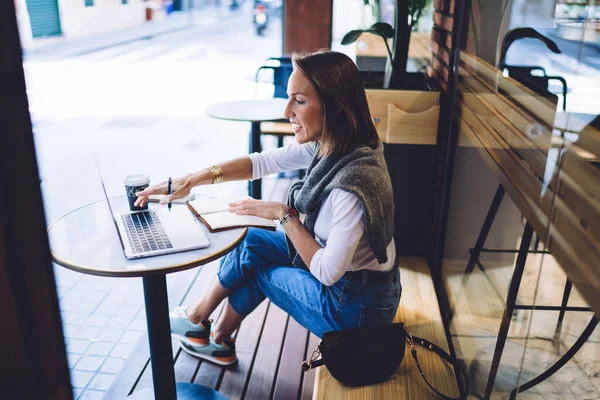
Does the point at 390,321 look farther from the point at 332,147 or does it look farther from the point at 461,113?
the point at 461,113

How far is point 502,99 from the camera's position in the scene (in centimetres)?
175

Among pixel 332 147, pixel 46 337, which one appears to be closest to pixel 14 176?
pixel 46 337

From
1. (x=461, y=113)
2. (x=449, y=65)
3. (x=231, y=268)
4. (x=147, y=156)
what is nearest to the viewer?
(x=231, y=268)

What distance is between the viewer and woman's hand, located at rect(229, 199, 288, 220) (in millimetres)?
1765

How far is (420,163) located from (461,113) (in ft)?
1.52

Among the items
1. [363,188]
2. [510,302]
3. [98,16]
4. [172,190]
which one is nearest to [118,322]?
[172,190]

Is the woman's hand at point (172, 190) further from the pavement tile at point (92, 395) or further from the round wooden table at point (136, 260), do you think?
the pavement tile at point (92, 395)

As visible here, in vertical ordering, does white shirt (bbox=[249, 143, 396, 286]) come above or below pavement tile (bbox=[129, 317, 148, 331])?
above

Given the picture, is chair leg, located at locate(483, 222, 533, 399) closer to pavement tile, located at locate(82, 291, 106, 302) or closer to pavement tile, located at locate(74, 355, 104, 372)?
pavement tile, located at locate(74, 355, 104, 372)

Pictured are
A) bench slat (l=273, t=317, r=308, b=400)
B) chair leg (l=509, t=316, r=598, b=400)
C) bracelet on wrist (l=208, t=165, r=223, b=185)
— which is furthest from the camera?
bench slat (l=273, t=317, r=308, b=400)

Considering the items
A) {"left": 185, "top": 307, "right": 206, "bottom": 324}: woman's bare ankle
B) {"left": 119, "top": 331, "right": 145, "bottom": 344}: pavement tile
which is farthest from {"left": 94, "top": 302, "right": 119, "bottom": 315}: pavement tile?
{"left": 185, "top": 307, "right": 206, "bottom": 324}: woman's bare ankle

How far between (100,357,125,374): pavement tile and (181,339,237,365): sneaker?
33cm

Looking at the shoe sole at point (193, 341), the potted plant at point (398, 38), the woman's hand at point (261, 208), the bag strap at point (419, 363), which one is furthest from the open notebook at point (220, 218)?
the potted plant at point (398, 38)

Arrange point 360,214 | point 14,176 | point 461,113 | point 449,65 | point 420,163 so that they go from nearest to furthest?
point 14,176 < point 360,214 < point 461,113 < point 449,65 < point 420,163
